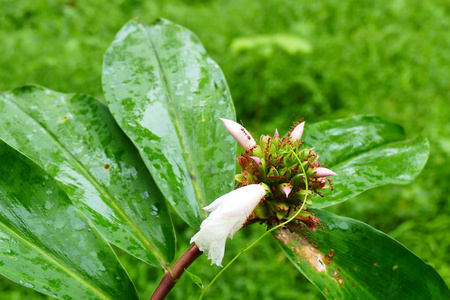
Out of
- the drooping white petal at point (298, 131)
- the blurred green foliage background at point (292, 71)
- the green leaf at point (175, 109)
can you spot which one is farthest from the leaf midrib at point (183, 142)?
the blurred green foliage background at point (292, 71)

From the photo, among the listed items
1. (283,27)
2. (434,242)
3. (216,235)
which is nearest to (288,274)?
(434,242)

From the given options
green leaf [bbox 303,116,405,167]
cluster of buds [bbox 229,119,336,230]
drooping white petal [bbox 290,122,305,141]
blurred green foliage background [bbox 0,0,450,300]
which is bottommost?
blurred green foliage background [bbox 0,0,450,300]

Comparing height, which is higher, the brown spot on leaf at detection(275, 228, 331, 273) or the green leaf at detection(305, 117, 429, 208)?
the green leaf at detection(305, 117, 429, 208)

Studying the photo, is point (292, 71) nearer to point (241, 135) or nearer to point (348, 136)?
point (348, 136)

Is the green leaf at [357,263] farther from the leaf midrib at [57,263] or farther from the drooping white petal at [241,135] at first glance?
the leaf midrib at [57,263]

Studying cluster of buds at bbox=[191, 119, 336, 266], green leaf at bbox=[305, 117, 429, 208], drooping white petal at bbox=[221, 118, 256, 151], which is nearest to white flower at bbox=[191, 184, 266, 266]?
cluster of buds at bbox=[191, 119, 336, 266]

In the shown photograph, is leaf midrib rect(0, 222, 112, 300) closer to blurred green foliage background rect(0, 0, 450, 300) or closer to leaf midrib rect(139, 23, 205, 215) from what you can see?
leaf midrib rect(139, 23, 205, 215)
